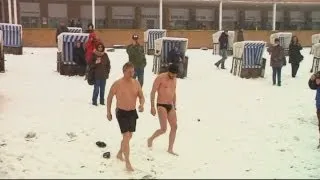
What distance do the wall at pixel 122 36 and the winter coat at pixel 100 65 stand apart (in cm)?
1769

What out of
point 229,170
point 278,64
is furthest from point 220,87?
point 229,170

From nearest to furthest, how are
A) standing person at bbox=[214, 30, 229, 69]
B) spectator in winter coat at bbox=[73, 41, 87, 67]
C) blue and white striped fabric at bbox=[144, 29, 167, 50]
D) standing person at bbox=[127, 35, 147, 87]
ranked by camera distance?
standing person at bbox=[127, 35, 147, 87], spectator in winter coat at bbox=[73, 41, 87, 67], standing person at bbox=[214, 30, 229, 69], blue and white striped fabric at bbox=[144, 29, 167, 50]

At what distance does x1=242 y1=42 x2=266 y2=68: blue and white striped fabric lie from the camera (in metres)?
17.6

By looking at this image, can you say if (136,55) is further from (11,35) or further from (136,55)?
(11,35)

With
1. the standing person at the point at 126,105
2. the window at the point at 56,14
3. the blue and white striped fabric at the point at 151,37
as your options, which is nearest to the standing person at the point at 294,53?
the blue and white striped fabric at the point at 151,37

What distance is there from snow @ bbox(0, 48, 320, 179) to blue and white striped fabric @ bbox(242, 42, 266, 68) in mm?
2223

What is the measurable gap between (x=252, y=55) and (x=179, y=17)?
1674cm

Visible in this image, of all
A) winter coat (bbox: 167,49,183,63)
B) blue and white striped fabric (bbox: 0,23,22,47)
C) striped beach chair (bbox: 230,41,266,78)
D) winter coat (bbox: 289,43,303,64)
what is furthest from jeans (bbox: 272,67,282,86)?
blue and white striped fabric (bbox: 0,23,22,47)

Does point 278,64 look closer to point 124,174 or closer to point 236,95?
point 236,95

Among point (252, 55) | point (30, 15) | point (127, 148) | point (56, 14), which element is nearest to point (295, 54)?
point (252, 55)

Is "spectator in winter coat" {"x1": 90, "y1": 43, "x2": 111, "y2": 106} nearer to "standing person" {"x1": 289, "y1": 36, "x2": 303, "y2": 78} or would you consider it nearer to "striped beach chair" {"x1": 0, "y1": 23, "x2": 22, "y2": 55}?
"standing person" {"x1": 289, "y1": 36, "x2": 303, "y2": 78}

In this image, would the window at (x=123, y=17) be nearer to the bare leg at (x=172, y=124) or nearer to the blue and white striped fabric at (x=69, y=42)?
the blue and white striped fabric at (x=69, y=42)

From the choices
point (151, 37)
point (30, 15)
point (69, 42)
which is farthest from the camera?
point (30, 15)

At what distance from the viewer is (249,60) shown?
58.0 feet
